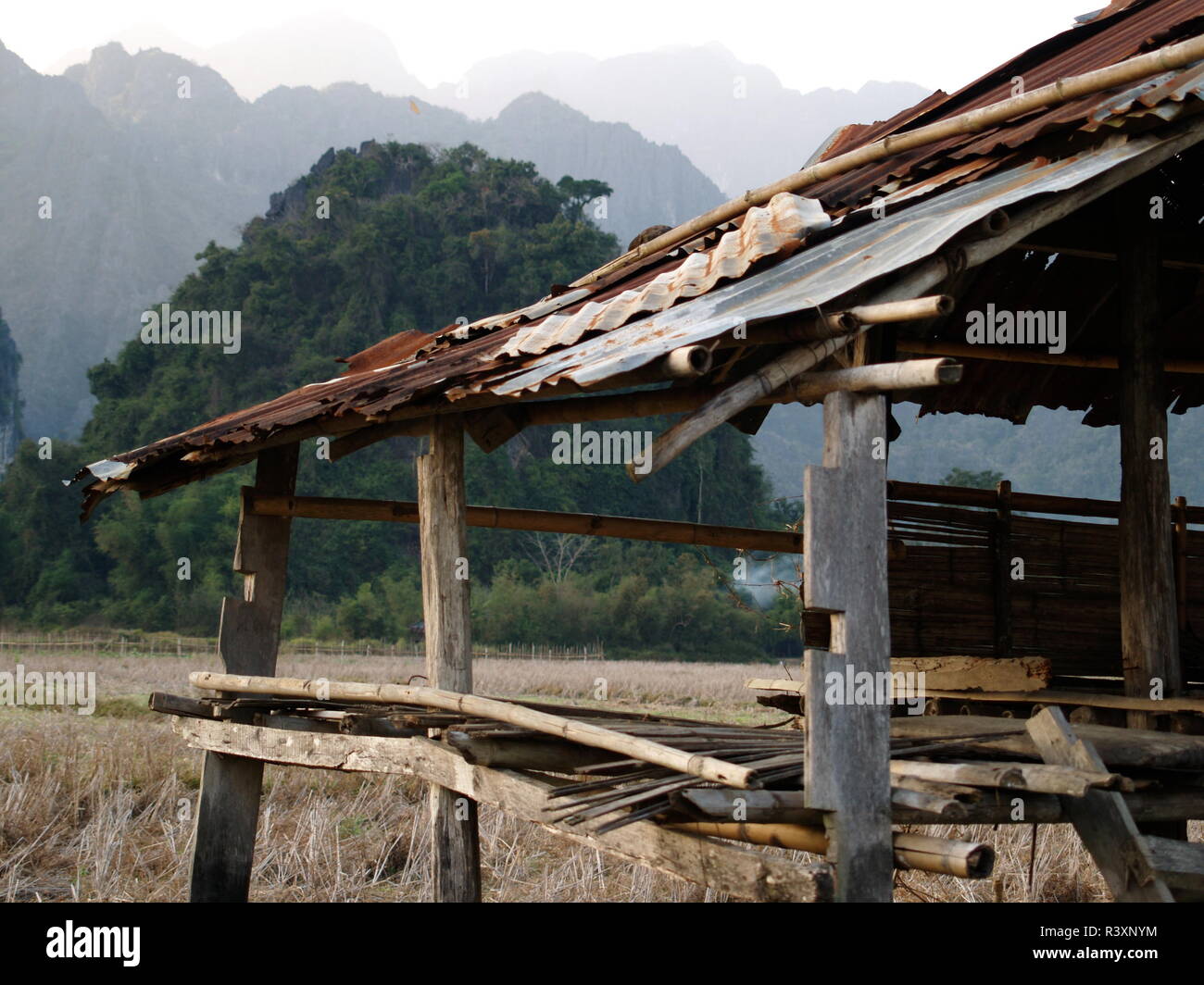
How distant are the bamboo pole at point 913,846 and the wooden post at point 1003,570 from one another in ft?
8.61

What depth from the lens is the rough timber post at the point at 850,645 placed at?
3.58 meters

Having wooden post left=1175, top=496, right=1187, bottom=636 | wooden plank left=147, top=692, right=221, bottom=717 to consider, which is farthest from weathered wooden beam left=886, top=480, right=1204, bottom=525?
wooden plank left=147, top=692, right=221, bottom=717

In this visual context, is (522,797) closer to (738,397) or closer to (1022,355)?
(738,397)

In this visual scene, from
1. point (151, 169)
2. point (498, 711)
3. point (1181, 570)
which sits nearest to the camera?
point (498, 711)

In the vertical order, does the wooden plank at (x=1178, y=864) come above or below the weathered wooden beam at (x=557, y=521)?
below

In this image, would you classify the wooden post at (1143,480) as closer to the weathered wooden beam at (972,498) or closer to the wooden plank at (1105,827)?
the weathered wooden beam at (972,498)

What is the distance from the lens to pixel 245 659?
22.5 ft

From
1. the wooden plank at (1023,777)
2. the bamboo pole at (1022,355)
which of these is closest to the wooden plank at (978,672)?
the bamboo pole at (1022,355)

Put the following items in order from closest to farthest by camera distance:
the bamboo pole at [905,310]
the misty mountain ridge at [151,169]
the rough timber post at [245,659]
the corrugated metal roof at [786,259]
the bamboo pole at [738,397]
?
1. the bamboo pole at [905,310]
2. the bamboo pole at [738,397]
3. the corrugated metal roof at [786,259]
4. the rough timber post at [245,659]
5. the misty mountain ridge at [151,169]

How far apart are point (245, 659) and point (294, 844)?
264 cm

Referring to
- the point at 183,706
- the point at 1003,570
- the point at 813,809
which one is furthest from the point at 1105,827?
the point at 183,706
